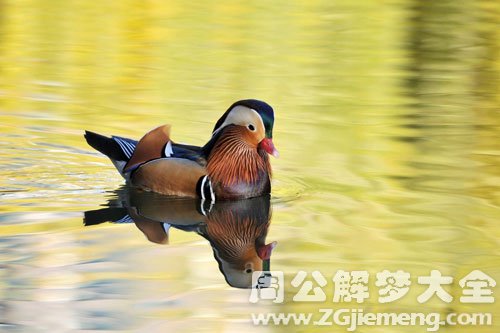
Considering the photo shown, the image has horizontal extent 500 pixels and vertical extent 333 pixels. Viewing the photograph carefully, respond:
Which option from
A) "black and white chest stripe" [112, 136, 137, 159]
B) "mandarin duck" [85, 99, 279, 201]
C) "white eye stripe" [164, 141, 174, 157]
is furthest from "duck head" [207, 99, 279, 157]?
"black and white chest stripe" [112, 136, 137, 159]

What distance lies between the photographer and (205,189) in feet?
28.9

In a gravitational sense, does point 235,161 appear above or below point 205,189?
above

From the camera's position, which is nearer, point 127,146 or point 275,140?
point 127,146

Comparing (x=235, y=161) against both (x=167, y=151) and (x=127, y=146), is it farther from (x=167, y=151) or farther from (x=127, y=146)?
(x=127, y=146)

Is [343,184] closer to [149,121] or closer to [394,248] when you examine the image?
[394,248]

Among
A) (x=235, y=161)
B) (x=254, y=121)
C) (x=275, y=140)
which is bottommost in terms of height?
(x=275, y=140)

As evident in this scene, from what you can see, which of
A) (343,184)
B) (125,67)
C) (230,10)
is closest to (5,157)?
(343,184)

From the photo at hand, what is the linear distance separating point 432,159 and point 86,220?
134 inches

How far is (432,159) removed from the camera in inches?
407

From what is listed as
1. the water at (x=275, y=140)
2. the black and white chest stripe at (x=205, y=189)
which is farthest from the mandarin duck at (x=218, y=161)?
the water at (x=275, y=140)

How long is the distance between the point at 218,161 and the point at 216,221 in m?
0.74

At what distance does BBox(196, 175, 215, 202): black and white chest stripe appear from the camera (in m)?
8.81

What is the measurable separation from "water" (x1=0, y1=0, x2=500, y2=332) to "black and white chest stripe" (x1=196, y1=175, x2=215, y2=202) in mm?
463

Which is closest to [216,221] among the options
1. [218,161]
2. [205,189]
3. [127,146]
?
[205,189]
